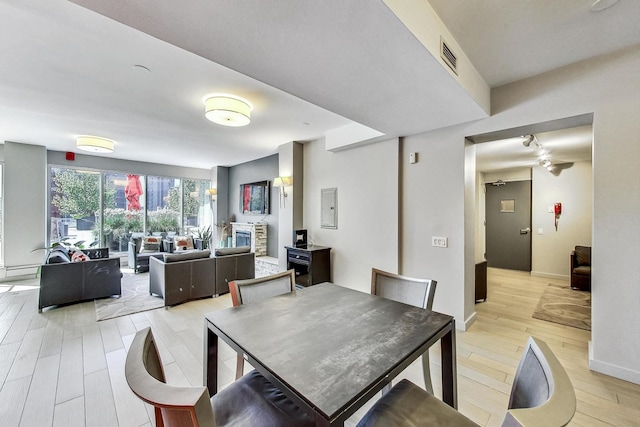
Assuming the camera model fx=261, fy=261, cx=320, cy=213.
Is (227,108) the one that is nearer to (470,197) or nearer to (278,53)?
(278,53)

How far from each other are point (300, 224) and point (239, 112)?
2500 millimetres

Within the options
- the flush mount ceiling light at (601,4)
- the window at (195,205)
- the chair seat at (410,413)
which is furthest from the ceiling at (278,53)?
the window at (195,205)

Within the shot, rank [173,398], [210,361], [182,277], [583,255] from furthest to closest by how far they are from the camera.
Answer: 1. [583,255]
2. [182,277]
3. [210,361]
4. [173,398]

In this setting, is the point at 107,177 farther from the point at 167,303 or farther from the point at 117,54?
the point at 117,54

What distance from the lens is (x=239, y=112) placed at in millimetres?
3074

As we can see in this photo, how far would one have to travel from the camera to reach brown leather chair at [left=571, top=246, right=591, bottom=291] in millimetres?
4434

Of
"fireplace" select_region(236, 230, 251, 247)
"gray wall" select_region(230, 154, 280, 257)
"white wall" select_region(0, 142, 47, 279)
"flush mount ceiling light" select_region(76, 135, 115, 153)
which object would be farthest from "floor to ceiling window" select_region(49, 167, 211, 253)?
"flush mount ceiling light" select_region(76, 135, 115, 153)

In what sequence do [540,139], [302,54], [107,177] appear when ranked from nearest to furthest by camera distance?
[302,54]
[540,139]
[107,177]

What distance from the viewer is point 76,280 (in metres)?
3.73

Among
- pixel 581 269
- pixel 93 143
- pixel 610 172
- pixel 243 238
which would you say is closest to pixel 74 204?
pixel 93 143

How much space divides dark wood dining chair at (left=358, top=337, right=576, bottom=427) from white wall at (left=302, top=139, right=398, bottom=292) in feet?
8.01

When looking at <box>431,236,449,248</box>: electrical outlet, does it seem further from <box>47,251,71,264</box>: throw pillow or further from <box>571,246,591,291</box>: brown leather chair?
<box>47,251,71,264</box>: throw pillow

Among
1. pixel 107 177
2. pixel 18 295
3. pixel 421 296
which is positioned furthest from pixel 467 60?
pixel 107 177

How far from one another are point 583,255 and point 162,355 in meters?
6.62
